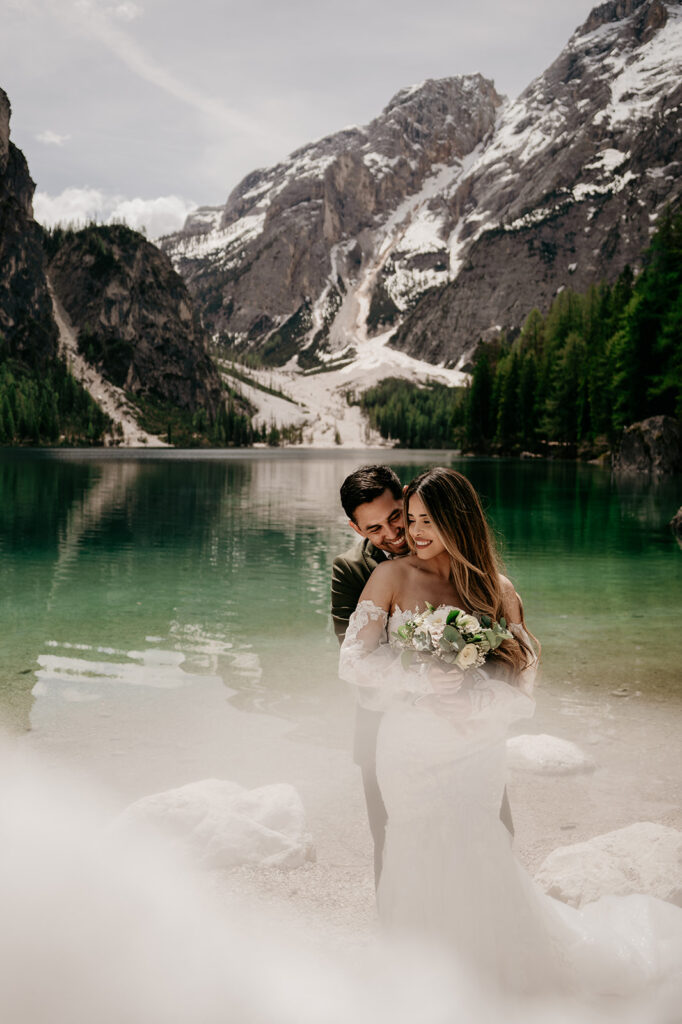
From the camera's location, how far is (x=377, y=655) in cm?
406

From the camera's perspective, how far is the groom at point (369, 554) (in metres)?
4.51

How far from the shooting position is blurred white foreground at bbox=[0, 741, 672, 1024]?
14.1 feet

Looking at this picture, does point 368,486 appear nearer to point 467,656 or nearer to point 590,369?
point 467,656

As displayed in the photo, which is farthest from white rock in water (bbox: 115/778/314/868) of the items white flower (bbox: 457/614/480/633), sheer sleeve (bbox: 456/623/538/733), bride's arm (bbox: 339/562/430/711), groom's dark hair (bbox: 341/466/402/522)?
white flower (bbox: 457/614/480/633)

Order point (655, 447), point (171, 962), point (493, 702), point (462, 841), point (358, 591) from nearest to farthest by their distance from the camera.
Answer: point (493, 702) → point (462, 841) → point (358, 591) → point (171, 962) → point (655, 447)

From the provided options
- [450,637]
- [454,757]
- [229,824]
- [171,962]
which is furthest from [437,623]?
[229,824]

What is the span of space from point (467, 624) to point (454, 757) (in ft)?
2.45

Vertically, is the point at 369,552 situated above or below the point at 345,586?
above

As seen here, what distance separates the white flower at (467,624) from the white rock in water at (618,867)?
2.74m

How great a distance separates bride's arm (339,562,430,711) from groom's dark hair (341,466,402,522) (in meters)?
0.47

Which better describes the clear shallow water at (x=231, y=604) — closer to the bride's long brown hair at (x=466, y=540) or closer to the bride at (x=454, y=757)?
the bride at (x=454, y=757)

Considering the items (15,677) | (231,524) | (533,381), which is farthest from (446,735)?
(533,381)

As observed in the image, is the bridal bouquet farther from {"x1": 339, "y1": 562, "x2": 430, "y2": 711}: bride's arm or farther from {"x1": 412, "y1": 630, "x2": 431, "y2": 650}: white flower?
{"x1": 339, "y1": 562, "x2": 430, "y2": 711}: bride's arm

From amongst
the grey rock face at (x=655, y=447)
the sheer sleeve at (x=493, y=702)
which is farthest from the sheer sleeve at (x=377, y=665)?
the grey rock face at (x=655, y=447)
